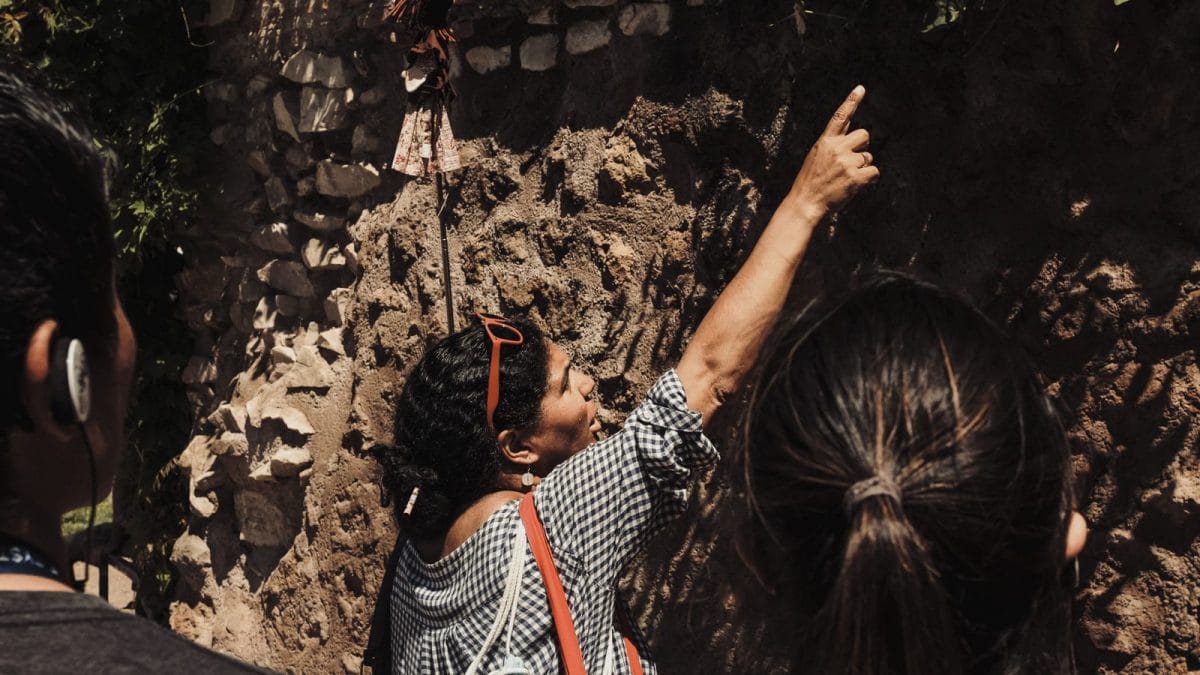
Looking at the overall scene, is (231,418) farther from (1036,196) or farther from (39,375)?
(39,375)

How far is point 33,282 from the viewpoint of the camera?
1.01 m

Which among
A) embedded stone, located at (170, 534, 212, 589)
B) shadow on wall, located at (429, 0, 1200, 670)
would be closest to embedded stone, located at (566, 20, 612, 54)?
shadow on wall, located at (429, 0, 1200, 670)

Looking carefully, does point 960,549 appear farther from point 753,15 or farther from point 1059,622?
point 753,15

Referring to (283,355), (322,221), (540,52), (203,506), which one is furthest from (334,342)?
(540,52)

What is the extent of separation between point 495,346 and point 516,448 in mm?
182

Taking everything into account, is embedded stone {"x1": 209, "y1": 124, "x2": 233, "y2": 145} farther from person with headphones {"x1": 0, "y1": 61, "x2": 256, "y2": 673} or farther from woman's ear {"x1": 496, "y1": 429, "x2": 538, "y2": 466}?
person with headphones {"x1": 0, "y1": 61, "x2": 256, "y2": 673}

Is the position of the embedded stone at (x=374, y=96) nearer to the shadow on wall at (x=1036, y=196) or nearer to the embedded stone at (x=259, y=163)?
the embedded stone at (x=259, y=163)

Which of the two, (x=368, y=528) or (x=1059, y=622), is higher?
(x=1059, y=622)

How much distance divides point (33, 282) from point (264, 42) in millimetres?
2733

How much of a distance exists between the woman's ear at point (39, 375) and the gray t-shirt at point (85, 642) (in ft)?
0.51

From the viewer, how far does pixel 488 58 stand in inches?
115

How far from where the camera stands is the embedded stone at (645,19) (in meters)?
2.57

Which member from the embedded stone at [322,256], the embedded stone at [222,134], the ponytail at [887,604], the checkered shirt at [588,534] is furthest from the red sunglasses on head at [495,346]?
the embedded stone at [222,134]

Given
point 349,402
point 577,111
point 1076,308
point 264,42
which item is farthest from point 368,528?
point 1076,308
